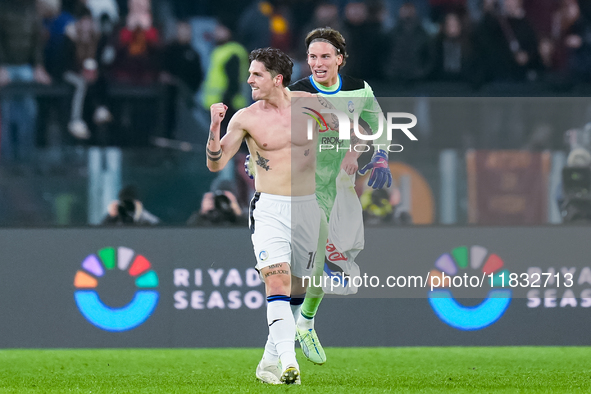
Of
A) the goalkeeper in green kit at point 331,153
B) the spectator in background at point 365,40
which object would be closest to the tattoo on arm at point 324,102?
the goalkeeper in green kit at point 331,153

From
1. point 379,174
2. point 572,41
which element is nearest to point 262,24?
point 572,41

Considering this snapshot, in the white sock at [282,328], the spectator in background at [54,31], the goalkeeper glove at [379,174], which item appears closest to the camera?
the white sock at [282,328]

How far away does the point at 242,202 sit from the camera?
27.9ft

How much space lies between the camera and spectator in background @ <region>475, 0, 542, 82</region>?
9.27 m

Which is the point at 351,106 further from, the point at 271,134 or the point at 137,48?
the point at 137,48

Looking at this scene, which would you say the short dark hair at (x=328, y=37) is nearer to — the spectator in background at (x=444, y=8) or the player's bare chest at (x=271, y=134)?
the player's bare chest at (x=271, y=134)

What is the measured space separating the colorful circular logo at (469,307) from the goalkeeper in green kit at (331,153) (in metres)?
1.71

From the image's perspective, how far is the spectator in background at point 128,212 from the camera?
8.48 metres

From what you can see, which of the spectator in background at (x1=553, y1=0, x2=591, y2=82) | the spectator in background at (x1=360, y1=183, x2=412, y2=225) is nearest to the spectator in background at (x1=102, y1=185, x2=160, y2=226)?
the spectator in background at (x1=360, y1=183, x2=412, y2=225)

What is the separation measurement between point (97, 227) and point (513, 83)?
12.7 feet

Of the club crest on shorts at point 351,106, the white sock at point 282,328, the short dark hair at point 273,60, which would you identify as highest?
the short dark hair at point 273,60

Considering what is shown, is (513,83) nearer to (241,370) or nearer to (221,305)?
(221,305)

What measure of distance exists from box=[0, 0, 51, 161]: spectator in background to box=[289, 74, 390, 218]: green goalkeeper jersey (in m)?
3.02

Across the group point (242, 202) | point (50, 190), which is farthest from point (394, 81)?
point (50, 190)
